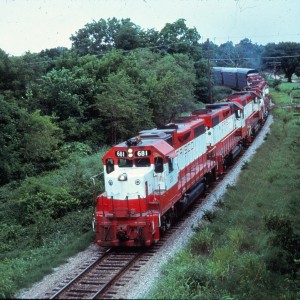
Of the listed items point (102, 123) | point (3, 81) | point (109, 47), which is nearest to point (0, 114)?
point (3, 81)

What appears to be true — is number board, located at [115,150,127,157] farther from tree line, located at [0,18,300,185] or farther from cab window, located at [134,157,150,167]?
tree line, located at [0,18,300,185]

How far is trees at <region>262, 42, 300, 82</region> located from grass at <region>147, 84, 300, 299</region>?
67067mm

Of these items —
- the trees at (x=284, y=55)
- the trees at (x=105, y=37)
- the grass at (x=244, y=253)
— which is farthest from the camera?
the trees at (x=284, y=55)

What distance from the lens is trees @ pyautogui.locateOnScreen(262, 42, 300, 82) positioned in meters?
83.7

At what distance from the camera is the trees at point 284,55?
8369 cm

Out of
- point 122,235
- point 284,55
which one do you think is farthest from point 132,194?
point 284,55

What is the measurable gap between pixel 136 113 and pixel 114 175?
18435mm

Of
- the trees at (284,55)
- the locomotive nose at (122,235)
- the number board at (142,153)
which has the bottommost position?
the locomotive nose at (122,235)

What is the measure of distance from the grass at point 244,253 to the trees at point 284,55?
67.1 meters

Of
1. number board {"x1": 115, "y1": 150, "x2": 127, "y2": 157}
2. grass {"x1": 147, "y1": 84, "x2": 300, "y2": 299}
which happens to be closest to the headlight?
number board {"x1": 115, "y1": 150, "x2": 127, "y2": 157}

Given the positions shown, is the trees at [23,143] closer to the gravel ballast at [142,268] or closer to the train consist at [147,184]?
the train consist at [147,184]

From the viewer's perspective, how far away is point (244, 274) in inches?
464

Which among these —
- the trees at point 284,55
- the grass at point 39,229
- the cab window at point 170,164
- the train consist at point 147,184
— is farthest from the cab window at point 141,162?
the trees at point 284,55

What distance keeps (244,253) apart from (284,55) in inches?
3056
